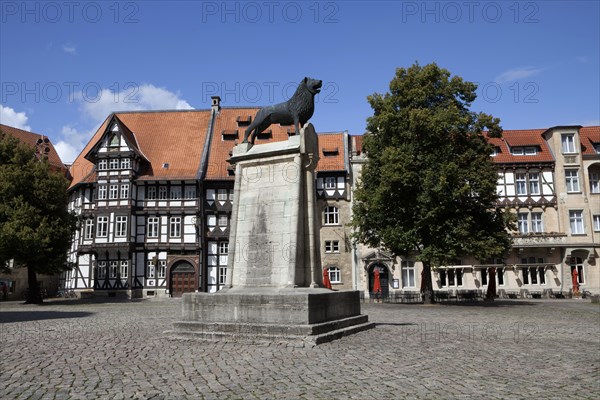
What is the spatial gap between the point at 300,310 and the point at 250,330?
1.11m

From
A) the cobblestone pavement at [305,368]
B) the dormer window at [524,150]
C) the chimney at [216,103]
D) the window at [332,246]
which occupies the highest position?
the chimney at [216,103]

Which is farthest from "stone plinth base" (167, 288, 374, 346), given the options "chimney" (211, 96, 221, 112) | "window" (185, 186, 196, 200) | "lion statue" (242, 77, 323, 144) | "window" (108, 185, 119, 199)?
"chimney" (211, 96, 221, 112)

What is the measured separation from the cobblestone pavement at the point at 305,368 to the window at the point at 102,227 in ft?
91.8

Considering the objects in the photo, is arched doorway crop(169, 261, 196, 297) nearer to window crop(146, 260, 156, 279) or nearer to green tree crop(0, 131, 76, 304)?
window crop(146, 260, 156, 279)

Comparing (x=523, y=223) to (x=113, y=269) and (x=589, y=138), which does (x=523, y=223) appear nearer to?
(x=589, y=138)

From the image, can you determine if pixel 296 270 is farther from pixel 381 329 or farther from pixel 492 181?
pixel 492 181

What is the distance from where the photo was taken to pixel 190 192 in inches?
1578

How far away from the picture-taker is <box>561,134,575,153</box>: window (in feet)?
131

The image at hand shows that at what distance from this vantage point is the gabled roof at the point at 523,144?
4016cm

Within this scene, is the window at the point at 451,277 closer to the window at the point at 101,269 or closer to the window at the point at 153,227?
the window at the point at 153,227

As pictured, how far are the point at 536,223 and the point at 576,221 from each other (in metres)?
2.87

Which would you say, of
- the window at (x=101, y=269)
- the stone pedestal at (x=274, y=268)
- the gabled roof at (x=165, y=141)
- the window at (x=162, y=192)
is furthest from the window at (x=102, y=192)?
the stone pedestal at (x=274, y=268)

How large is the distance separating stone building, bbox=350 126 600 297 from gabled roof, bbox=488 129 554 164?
0.07 meters

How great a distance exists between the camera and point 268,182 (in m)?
12.1
